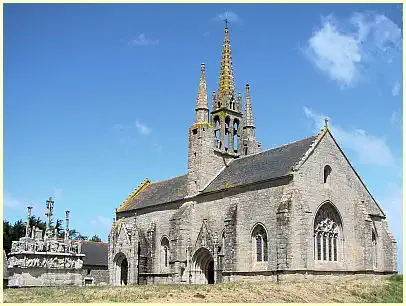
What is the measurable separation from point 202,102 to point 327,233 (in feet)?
48.7

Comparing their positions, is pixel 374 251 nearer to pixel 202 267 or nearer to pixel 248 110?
pixel 202 267

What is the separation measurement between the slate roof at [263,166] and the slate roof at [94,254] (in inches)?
767

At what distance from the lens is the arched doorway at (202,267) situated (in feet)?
117

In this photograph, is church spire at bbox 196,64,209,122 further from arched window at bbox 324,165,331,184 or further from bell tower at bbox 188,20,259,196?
arched window at bbox 324,165,331,184

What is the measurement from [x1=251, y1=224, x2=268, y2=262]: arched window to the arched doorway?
16.0 feet

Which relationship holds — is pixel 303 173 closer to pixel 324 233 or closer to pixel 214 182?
pixel 324 233

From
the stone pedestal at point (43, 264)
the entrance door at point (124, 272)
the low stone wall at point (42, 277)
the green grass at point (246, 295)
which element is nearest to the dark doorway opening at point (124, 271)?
the entrance door at point (124, 272)

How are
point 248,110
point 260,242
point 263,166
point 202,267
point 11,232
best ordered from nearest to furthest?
1. point 260,242
2. point 263,166
3. point 202,267
4. point 248,110
5. point 11,232

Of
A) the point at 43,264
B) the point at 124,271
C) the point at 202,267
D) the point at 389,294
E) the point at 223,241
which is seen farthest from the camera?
the point at 124,271

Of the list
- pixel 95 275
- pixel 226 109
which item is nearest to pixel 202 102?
pixel 226 109

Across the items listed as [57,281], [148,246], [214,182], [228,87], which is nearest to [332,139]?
[214,182]

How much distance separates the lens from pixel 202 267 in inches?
1427

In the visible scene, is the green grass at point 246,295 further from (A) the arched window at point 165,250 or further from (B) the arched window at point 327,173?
(A) the arched window at point 165,250

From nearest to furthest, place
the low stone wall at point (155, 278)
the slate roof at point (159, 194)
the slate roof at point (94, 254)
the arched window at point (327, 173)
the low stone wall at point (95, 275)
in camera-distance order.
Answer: the arched window at point (327, 173), the low stone wall at point (155, 278), the slate roof at point (159, 194), the low stone wall at point (95, 275), the slate roof at point (94, 254)
